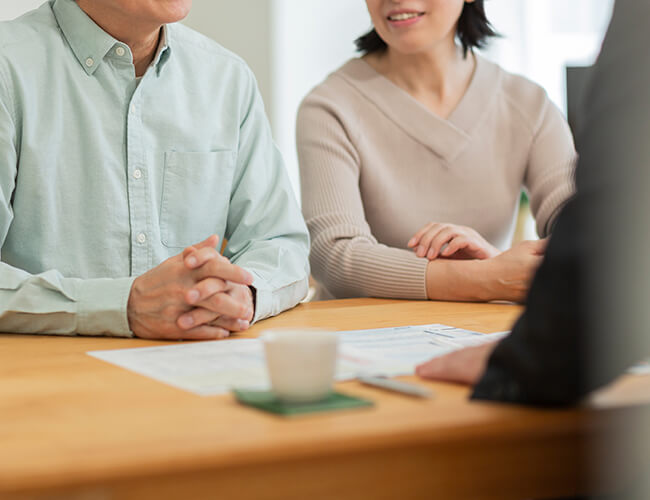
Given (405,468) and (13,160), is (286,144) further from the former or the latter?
(405,468)

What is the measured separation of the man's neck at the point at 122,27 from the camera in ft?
4.70

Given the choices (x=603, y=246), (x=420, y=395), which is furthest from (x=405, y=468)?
(x=603, y=246)

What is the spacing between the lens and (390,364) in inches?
34.1

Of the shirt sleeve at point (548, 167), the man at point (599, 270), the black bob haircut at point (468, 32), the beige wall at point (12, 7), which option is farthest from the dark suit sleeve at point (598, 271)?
the beige wall at point (12, 7)

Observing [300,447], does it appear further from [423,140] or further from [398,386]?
[423,140]

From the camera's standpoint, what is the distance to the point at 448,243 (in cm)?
164

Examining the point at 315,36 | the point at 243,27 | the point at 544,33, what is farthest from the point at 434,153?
the point at 544,33

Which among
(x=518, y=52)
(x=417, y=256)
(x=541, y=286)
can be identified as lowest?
(x=417, y=256)

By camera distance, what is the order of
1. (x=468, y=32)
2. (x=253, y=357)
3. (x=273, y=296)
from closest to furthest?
1. (x=253, y=357)
2. (x=273, y=296)
3. (x=468, y=32)

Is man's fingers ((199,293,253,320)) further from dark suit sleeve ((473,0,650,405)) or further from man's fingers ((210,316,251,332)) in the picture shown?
dark suit sleeve ((473,0,650,405))

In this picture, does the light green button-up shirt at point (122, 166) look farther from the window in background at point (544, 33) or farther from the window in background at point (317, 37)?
the window in background at point (544, 33)

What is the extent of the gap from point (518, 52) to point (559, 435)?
3.85 metres

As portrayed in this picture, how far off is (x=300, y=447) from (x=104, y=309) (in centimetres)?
65

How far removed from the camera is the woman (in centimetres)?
182
